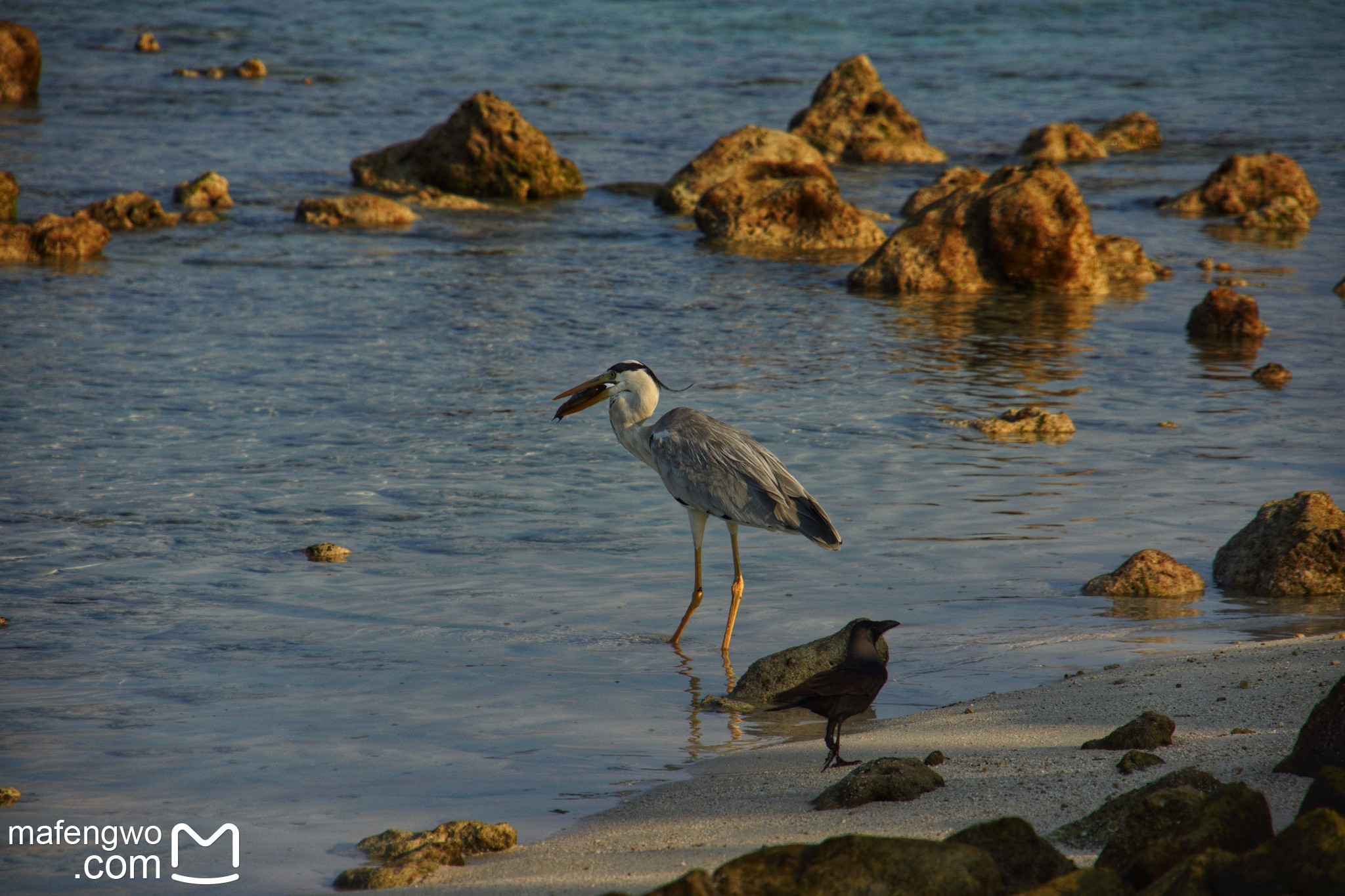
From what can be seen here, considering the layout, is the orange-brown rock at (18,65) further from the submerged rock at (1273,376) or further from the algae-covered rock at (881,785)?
the algae-covered rock at (881,785)

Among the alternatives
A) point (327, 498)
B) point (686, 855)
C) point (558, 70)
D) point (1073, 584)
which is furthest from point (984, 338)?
point (558, 70)

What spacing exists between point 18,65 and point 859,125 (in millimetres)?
16589

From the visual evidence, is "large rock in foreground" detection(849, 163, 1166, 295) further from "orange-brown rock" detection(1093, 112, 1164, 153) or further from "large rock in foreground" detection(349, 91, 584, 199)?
"orange-brown rock" detection(1093, 112, 1164, 153)

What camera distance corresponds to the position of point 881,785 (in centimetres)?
426

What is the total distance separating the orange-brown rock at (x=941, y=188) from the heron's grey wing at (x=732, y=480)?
463 inches

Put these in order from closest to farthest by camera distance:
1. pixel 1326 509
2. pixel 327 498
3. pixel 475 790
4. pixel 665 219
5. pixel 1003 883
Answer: pixel 1003 883, pixel 475 790, pixel 1326 509, pixel 327 498, pixel 665 219

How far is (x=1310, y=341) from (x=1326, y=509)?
22.4ft

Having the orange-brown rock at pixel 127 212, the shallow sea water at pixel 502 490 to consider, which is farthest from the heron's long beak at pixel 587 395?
the orange-brown rock at pixel 127 212

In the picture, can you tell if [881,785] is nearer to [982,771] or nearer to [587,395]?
[982,771]

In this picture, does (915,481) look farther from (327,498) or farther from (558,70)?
(558,70)

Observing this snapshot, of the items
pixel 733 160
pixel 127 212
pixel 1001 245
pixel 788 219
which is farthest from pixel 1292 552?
pixel 127 212

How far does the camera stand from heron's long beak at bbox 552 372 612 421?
7.61 m

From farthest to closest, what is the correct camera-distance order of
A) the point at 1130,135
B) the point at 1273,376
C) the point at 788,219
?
the point at 1130,135
the point at 788,219
the point at 1273,376

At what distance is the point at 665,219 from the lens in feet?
62.5
